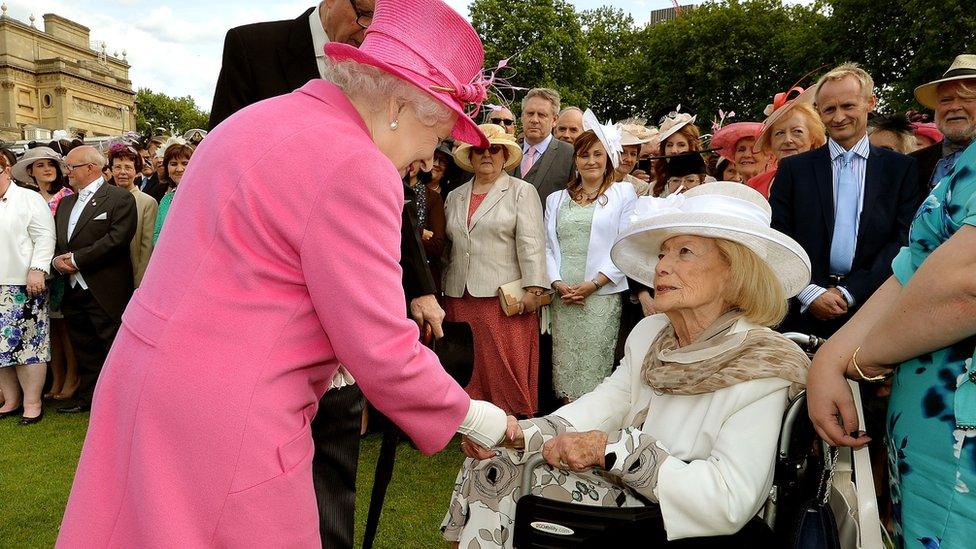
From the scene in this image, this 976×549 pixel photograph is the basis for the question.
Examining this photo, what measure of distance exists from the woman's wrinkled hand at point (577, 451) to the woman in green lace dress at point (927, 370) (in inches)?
25.0

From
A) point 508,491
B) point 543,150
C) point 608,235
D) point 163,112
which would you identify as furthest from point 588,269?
point 163,112

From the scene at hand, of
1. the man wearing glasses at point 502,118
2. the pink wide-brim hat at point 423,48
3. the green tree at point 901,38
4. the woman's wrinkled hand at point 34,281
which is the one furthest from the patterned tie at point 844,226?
the green tree at point 901,38

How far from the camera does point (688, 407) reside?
7.31 ft

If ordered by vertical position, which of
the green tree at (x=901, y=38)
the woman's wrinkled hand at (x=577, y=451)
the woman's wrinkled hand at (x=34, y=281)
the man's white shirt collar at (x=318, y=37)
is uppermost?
the green tree at (x=901, y=38)

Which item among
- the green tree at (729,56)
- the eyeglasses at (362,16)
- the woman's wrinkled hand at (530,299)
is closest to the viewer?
the eyeglasses at (362,16)

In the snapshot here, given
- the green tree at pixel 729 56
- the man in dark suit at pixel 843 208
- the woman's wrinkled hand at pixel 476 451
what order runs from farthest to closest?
the green tree at pixel 729 56, the man in dark suit at pixel 843 208, the woman's wrinkled hand at pixel 476 451

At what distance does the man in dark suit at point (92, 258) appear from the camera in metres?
6.20

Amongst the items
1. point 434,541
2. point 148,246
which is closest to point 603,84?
point 148,246

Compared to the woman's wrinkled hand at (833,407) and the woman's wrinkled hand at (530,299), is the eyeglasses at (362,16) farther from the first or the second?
the woman's wrinkled hand at (530,299)

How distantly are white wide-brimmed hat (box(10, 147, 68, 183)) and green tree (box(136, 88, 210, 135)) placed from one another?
78.5m

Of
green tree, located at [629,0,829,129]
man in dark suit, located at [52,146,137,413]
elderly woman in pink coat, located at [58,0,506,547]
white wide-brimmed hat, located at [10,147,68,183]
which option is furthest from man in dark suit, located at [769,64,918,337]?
green tree, located at [629,0,829,129]

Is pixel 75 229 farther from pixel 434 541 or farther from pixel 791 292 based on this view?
pixel 791 292

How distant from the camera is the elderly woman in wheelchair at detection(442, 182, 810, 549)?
6.49ft

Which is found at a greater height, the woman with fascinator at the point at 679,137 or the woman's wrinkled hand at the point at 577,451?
the woman with fascinator at the point at 679,137
